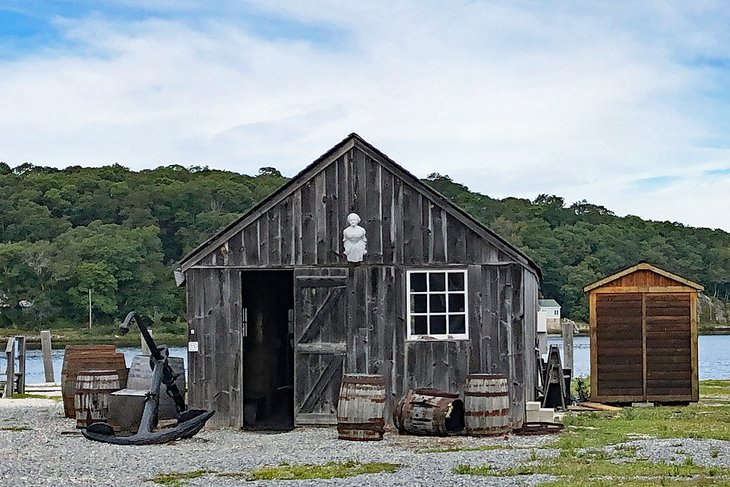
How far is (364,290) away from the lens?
17406 mm

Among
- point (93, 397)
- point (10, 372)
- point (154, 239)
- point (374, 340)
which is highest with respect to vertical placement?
point (154, 239)

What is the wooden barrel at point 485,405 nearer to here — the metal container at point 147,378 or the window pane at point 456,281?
the window pane at point 456,281

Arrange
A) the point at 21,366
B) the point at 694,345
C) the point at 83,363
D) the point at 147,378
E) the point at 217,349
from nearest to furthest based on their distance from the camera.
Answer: the point at 147,378 → the point at 217,349 → the point at 83,363 → the point at 694,345 → the point at 21,366

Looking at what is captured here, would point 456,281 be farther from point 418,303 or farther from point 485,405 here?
point 485,405

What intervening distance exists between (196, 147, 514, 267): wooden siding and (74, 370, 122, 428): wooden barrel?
7.15ft

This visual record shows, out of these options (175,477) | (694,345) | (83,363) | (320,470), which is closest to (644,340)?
(694,345)

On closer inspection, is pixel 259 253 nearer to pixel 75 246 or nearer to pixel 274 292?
pixel 274 292

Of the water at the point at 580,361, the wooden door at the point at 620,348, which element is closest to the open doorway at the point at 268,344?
the wooden door at the point at 620,348

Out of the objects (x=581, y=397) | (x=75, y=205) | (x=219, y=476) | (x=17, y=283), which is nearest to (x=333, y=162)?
(x=219, y=476)

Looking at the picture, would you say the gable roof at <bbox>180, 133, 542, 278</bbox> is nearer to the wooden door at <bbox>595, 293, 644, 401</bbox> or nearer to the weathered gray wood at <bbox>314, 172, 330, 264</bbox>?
the weathered gray wood at <bbox>314, 172, 330, 264</bbox>

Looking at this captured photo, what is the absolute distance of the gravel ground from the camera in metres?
11.9

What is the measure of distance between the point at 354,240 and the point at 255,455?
14.0ft

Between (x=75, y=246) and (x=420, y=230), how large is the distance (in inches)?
2549

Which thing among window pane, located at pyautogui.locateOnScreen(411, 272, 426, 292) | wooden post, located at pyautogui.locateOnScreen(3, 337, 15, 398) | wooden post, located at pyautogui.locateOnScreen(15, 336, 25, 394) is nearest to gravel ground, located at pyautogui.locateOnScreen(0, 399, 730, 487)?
window pane, located at pyautogui.locateOnScreen(411, 272, 426, 292)
